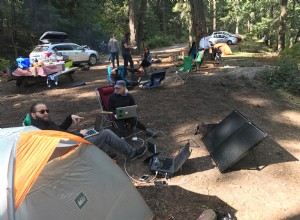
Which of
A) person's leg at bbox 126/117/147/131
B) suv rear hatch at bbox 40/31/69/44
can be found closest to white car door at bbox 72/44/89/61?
suv rear hatch at bbox 40/31/69/44

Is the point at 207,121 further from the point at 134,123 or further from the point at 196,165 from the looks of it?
the point at 196,165

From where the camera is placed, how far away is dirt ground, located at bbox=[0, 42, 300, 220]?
15.9ft

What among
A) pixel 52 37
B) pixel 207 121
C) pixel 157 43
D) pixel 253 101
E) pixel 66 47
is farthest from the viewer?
pixel 157 43

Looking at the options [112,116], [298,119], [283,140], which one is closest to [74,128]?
[112,116]

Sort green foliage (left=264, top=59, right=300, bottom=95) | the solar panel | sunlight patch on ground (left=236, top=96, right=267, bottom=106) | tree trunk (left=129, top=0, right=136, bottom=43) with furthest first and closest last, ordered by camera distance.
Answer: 1. tree trunk (left=129, top=0, right=136, bottom=43)
2. green foliage (left=264, top=59, right=300, bottom=95)
3. sunlight patch on ground (left=236, top=96, right=267, bottom=106)
4. the solar panel

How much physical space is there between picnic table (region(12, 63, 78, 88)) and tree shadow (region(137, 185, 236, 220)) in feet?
29.4

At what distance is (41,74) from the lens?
12648mm

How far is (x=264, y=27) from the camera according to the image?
31266 mm

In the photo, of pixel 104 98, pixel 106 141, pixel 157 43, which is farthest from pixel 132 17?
pixel 106 141

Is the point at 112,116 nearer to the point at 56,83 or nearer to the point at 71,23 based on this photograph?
the point at 56,83

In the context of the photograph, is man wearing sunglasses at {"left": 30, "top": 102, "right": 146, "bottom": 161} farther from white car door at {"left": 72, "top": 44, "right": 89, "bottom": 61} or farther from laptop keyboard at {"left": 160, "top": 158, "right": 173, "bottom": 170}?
white car door at {"left": 72, "top": 44, "right": 89, "bottom": 61}

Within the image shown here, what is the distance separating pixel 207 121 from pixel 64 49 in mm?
12320

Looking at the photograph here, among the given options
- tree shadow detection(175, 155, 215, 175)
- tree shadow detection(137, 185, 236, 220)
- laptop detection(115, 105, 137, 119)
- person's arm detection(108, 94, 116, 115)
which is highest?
person's arm detection(108, 94, 116, 115)

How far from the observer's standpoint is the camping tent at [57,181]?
2.97m
